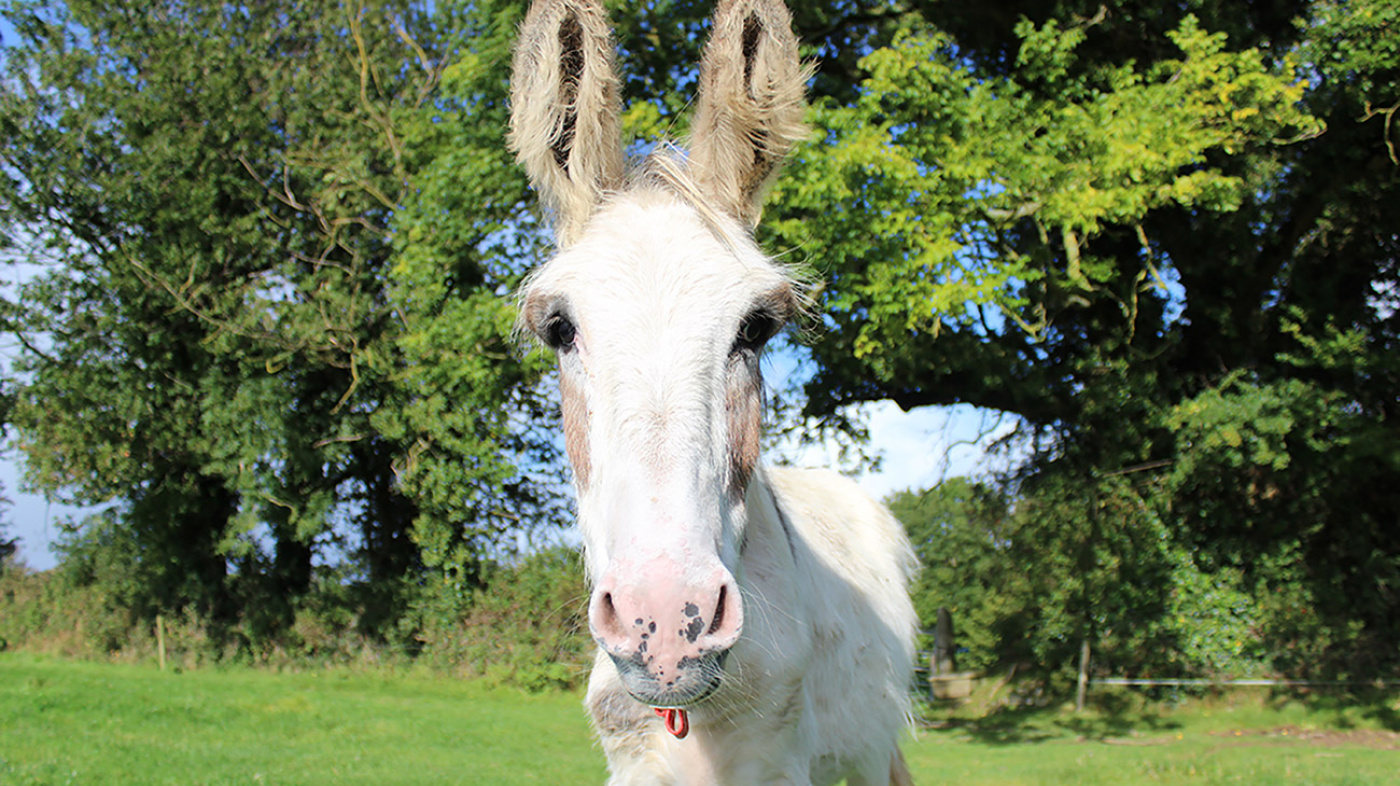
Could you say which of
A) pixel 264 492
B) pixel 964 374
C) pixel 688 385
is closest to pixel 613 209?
pixel 688 385

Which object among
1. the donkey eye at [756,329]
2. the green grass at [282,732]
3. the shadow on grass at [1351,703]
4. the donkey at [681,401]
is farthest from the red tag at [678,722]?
the shadow on grass at [1351,703]

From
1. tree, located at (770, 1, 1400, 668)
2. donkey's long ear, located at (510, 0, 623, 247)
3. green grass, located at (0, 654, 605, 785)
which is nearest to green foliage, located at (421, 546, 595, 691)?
green grass, located at (0, 654, 605, 785)

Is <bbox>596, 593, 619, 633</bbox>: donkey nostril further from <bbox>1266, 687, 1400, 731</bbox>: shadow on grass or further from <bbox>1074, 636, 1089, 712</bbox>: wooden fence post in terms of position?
<bbox>1266, 687, 1400, 731</bbox>: shadow on grass

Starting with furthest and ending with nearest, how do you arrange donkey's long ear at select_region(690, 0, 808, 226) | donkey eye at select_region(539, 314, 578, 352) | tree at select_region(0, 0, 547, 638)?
1. tree at select_region(0, 0, 547, 638)
2. donkey's long ear at select_region(690, 0, 808, 226)
3. donkey eye at select_region(539, 314, 578, 352)

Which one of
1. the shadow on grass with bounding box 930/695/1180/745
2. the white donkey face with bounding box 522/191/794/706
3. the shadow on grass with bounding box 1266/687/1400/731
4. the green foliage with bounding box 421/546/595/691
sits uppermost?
the white donkey face with bounding box 522/191/794/706

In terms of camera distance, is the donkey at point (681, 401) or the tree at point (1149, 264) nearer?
the donkey at point (681, 401)

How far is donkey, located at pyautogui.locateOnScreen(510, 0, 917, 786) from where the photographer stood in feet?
5.83

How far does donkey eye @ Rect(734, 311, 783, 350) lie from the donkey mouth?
819mm

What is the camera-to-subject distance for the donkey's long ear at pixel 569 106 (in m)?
2.58

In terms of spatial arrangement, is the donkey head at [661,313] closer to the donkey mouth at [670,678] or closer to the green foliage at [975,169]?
the donkey mouth at [670,678]

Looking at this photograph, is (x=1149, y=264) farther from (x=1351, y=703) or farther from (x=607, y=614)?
(x=607, y=614)

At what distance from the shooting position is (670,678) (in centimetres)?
173

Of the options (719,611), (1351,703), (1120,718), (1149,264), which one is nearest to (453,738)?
(1120,718)

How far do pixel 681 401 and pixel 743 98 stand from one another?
3.41ft
